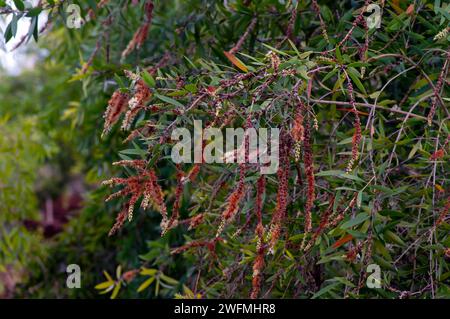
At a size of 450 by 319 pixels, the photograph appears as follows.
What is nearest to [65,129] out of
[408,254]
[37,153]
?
[37,153]

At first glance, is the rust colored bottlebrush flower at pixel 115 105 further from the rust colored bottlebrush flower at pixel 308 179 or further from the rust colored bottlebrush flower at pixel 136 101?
the rust colored bottlebrush flower at pixel 308 179

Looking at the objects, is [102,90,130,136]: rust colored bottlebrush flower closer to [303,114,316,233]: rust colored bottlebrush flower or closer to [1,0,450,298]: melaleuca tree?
[1,0,450,298]: melaleuca tree

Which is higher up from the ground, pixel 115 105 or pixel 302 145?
pixel 115 105

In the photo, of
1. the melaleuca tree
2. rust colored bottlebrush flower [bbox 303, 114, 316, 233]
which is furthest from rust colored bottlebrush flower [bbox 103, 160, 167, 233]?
rust colored bottlebrush flower [bbox 303, 114, 316, 233]

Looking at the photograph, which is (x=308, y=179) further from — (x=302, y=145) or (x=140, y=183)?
(x=140, y=183)

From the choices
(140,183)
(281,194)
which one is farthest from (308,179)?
(140,183)

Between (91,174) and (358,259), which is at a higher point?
(91,174)

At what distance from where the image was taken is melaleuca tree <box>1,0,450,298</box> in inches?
66.1

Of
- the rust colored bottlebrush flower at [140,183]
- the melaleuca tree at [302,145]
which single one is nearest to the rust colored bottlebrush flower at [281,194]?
the melaleuca tree at [302,145]

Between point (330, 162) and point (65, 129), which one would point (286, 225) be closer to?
point (330, 162)

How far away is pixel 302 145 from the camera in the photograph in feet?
5.86

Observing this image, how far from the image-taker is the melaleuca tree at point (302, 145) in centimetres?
168
